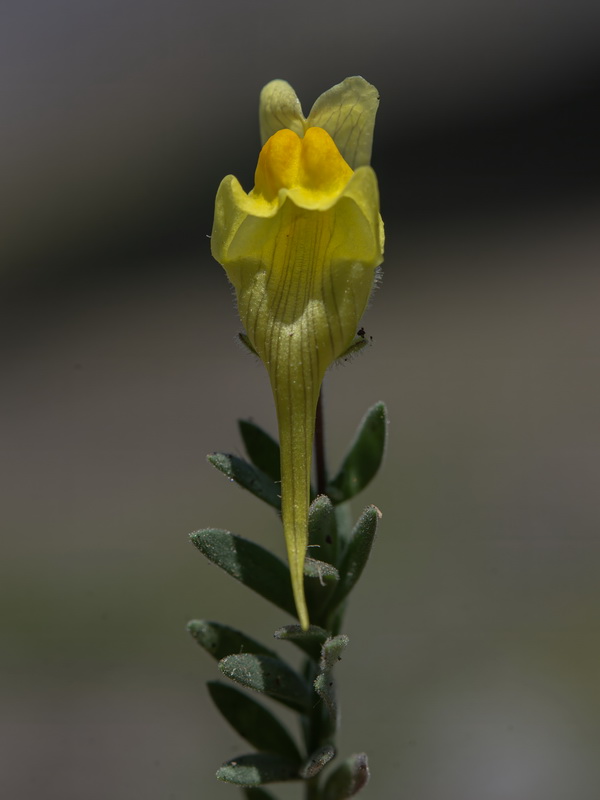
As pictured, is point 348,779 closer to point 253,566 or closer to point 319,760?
point 319,760

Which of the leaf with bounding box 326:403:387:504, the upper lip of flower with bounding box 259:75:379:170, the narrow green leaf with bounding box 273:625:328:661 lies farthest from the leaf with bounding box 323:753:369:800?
the upper lip of flower with bounding box 259:75:379:170

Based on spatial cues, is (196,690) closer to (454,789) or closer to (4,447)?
(454,789)

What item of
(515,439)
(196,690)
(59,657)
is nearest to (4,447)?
(59,657)

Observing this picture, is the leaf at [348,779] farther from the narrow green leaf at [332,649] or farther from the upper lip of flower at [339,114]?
the upper lip of flower at [339,114]

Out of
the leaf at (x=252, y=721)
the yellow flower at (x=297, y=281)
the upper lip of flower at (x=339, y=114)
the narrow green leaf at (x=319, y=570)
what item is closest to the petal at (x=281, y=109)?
the upper lip of flower at (x=339, y=114)

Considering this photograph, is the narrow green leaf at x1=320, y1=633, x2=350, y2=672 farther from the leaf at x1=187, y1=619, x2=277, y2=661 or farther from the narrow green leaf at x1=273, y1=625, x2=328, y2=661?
the leaf at x1=187, y1=619, x2=277, y2=661
